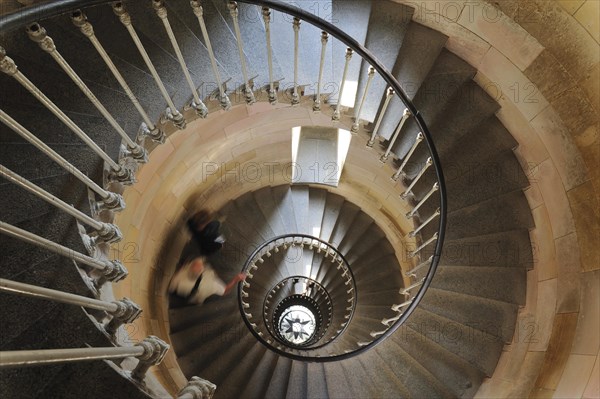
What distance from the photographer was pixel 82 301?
1.95 m

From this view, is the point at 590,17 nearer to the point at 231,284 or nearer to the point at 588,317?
the point at 588,317

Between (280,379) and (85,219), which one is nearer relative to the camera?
(85,219)

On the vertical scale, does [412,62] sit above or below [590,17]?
below

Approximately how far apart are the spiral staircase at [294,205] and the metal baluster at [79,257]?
2.2 inches

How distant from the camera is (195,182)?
6.07 metres

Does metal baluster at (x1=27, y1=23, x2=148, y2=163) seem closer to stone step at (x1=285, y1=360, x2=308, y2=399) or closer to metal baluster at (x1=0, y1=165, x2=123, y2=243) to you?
metal baluster at (x1=0, y1=165, x2=123, y2=243)

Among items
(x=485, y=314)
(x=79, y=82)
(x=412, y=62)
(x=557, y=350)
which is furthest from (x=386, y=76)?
(x=557, y=350)

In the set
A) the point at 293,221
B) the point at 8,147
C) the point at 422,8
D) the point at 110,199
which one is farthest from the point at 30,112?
the point at 293,221

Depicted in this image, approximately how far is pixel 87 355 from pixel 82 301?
327 mm

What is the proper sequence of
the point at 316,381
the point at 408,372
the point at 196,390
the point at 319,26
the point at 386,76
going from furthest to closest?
the point at 316,381
the point at 408,372
the point at 386,76
the point at 319,26
the point at 196,390

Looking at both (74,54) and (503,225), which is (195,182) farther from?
(503,225)

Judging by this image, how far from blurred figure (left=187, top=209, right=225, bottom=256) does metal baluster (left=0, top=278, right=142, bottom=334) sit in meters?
4.18

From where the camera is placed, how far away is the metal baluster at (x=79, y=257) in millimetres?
1844

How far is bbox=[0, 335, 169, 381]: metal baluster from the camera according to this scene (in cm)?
139
